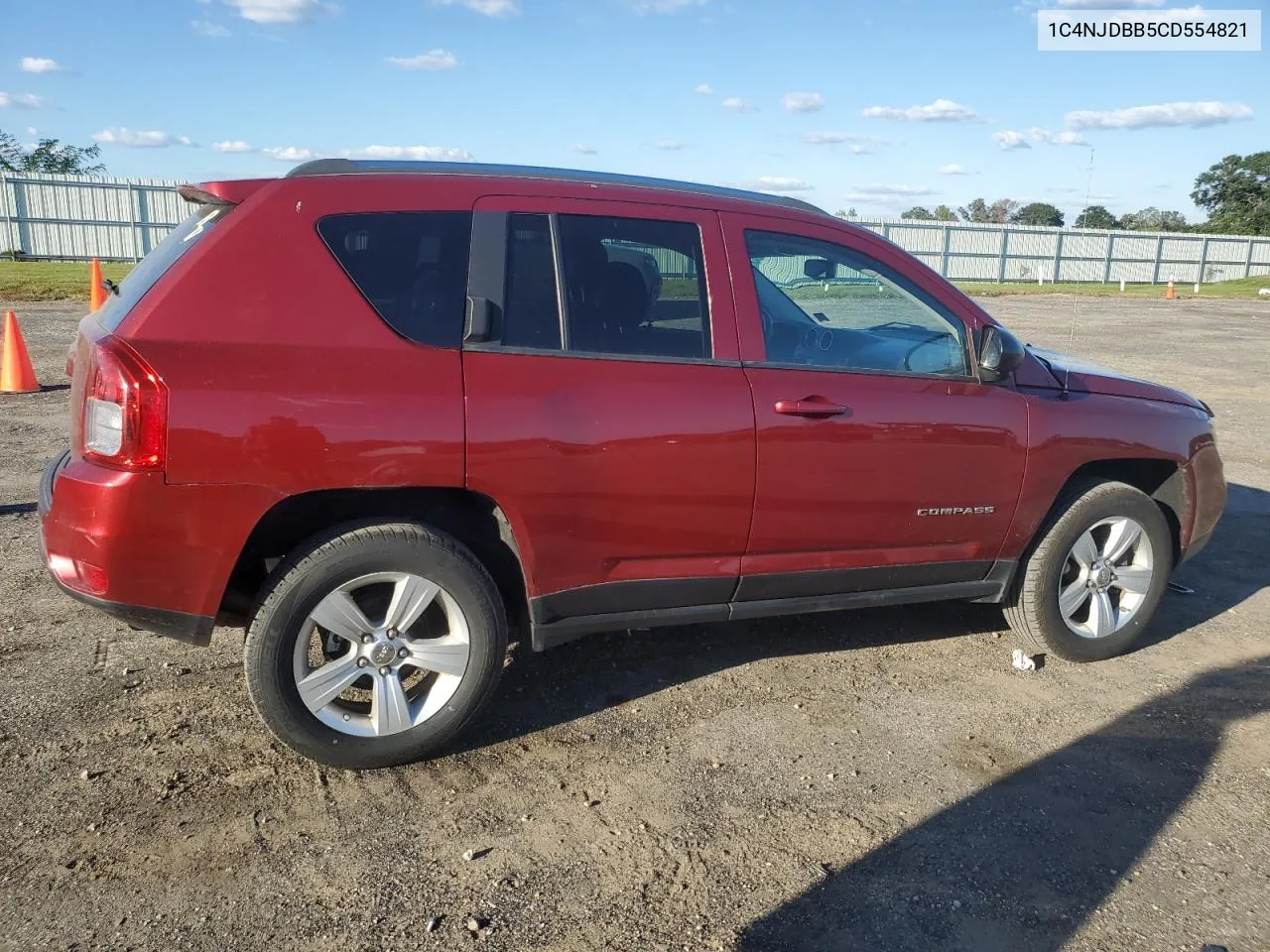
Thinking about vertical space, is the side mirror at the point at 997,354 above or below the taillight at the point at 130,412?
above

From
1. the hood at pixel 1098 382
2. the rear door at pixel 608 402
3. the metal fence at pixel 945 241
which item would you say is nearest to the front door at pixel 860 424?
the rear door at pixel 608 402

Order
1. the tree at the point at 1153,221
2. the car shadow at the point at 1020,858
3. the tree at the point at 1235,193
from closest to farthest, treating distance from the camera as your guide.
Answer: the car shadow at the point at 1020,858
the tree at the point at 1235,193
the tree at the point at 1153,221

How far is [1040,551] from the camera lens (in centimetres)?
446

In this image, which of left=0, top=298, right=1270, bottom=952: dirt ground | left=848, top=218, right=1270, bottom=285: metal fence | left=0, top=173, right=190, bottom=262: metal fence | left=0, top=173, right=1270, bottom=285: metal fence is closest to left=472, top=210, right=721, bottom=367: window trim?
left=0, top=298, right=1270, bottom=952: dirt ground

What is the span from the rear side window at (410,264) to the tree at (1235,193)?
66.5 m

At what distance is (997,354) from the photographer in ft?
13.4

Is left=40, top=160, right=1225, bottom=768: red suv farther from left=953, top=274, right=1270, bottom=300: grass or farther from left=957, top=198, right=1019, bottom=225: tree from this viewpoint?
left=957, top=198, right=1019, bottom=225: tree

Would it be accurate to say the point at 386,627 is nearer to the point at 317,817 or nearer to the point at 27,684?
the point at 317,817

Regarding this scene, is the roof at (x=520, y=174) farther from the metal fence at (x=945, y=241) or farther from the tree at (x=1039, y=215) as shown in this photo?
the tree at (x=1039, y=215)

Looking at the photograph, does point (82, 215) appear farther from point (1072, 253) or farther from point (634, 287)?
point (1072, 253)

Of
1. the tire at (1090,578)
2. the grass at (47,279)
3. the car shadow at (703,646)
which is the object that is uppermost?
the grass at (47,279)

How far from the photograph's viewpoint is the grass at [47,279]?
18656 mm

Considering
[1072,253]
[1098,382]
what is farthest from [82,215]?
[1072,253]

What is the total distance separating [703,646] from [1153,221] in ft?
288
